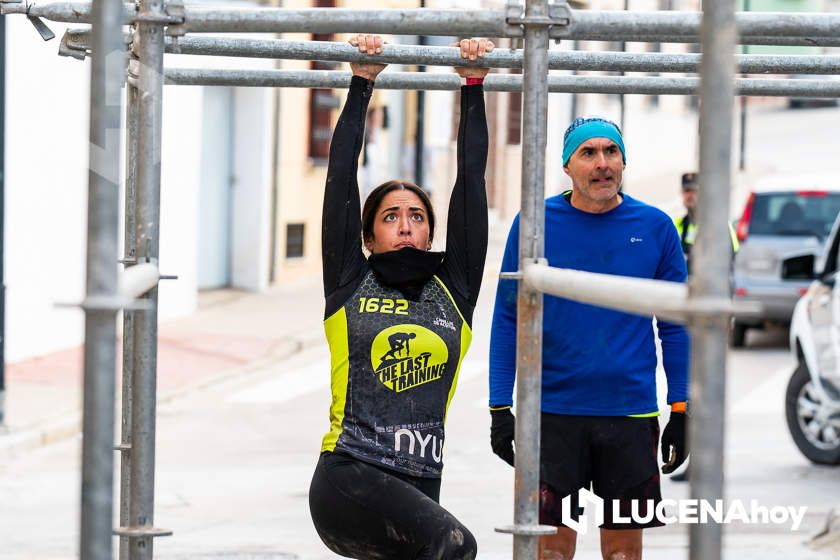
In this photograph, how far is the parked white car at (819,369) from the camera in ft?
32.6

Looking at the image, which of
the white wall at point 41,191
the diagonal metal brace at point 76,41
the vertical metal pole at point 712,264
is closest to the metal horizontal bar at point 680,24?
the vertical metal pole at point 712,264

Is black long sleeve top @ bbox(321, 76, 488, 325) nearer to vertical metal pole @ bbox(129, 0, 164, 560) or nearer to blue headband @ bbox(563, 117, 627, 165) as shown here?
blue headband @ bbox(563, 117, 627, 165)

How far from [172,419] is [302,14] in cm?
886

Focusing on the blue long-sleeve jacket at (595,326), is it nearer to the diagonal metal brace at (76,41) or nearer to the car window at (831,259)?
the diagonal metal brace at (76,41)

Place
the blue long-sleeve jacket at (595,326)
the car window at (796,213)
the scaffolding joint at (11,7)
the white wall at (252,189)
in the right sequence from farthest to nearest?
the white wall at (252,189), the car window at (796,213), the blue long-sleeve jacket at (595,326), the scaffolding joint at (11,7)

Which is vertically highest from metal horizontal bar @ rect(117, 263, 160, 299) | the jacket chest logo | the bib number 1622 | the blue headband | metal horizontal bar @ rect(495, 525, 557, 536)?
the blue headband

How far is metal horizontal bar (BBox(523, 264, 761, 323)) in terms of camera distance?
7.65 ft

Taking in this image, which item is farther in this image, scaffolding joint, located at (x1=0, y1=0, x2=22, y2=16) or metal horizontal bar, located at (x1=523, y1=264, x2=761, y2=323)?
scaffolding joint, located at (x1=0, y1=0, x2=22, y2=16)

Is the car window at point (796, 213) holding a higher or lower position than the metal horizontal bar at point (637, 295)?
higher

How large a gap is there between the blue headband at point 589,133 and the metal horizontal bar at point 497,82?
0.11 m

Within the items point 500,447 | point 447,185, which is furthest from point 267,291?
point 500,447

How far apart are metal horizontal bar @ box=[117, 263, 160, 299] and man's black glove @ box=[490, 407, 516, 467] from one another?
1662 millimetres

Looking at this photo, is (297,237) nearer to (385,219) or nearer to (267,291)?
(267,291)

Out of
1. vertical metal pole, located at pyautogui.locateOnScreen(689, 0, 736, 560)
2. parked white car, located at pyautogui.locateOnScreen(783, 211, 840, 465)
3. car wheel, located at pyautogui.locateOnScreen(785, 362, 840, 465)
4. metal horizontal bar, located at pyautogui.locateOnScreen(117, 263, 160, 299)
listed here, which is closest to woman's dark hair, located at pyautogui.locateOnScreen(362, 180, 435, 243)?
metal horizontal bar, located at pyautogui.locateOnScreen(117, 263, 160, 299)
